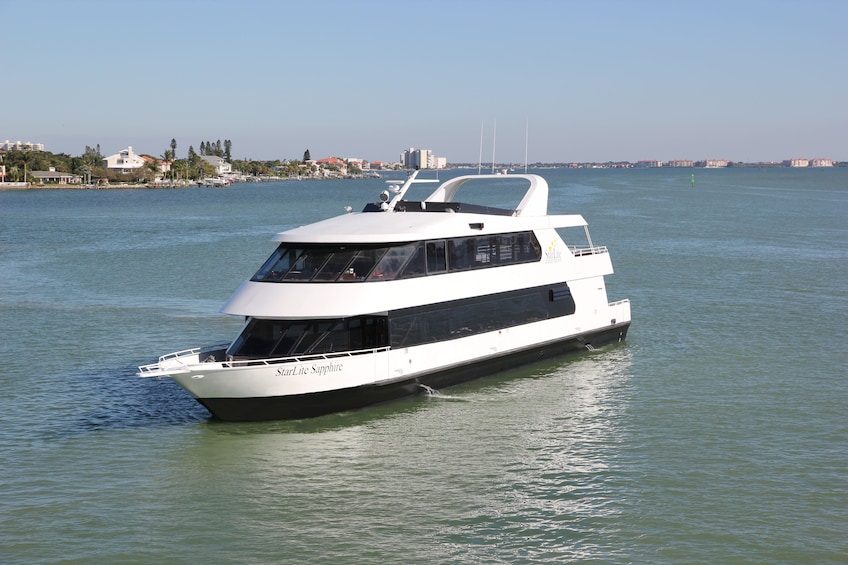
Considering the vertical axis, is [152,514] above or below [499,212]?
below

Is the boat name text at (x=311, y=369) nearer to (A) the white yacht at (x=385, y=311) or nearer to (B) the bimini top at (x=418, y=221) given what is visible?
(A) the white yacht at (x=385, y=311)

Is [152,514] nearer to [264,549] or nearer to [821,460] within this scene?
[264,549]

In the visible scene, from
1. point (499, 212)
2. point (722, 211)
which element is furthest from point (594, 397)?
point (722, 211)

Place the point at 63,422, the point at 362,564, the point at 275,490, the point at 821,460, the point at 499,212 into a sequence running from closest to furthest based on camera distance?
the point at 362,564 → the point at 275,490 → the point at 821,460 → the point at 63,422 → the point at 499,212

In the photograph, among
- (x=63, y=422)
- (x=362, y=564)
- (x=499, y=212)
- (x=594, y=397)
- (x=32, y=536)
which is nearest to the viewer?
(x=362, y=564)

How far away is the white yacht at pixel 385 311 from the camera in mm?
19328

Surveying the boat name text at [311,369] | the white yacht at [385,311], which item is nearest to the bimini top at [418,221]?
the white yacht at [385,311]

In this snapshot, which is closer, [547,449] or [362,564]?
[362,564]

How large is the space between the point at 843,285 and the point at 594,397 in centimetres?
2226

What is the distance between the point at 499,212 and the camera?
82.8 feet

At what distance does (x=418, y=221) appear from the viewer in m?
22.8

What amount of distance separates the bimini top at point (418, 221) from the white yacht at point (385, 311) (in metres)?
0.04

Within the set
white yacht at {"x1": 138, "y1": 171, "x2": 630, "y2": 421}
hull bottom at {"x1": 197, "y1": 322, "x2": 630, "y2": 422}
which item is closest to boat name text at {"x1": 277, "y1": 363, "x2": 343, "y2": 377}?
white yacht at {"x1": 138, "y1": 171, "x2": 630, "y2": 421}

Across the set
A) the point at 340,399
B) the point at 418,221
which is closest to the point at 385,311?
the point at 340,399
